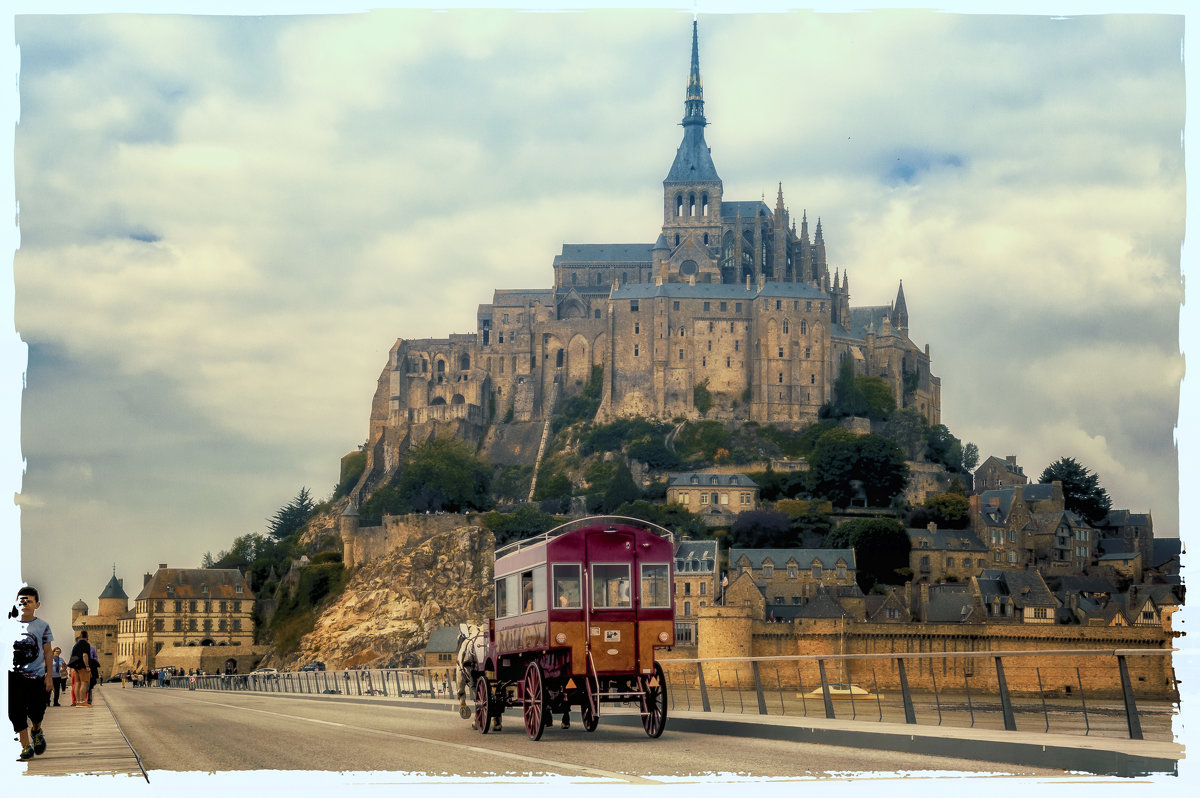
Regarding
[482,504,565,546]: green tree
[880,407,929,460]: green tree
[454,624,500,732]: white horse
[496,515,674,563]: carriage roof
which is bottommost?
[454,624,500,732]: white horse

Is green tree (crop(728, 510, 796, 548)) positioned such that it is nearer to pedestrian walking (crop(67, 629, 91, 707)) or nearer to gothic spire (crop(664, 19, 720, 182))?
gothic spire (crop(664, 19, 720, 182))

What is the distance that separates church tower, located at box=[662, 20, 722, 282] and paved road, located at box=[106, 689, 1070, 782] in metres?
86.1

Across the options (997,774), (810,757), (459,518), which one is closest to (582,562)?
(810,757)

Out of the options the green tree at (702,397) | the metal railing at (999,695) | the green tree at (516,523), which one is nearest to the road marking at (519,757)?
the metal railing at (999,695)

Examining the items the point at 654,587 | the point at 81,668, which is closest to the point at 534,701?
the point at 654,587

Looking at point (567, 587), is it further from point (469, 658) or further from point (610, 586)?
point (469, 658)

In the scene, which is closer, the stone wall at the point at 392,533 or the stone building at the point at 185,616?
the stone wall at the point at 392,533

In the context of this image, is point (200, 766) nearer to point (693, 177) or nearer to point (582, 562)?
point (582, 562)

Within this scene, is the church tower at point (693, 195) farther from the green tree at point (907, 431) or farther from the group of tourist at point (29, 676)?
the group of tourist at point (29, 676)

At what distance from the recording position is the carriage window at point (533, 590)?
1769 centimetres

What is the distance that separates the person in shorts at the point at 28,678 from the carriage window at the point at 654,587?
652cm

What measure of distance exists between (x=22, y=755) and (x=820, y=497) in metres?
77.9

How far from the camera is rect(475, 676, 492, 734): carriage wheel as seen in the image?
60.5 feet

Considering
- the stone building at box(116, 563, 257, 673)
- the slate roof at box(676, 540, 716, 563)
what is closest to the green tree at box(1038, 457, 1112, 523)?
the slate roof at box(676, 540, 716, 563)
